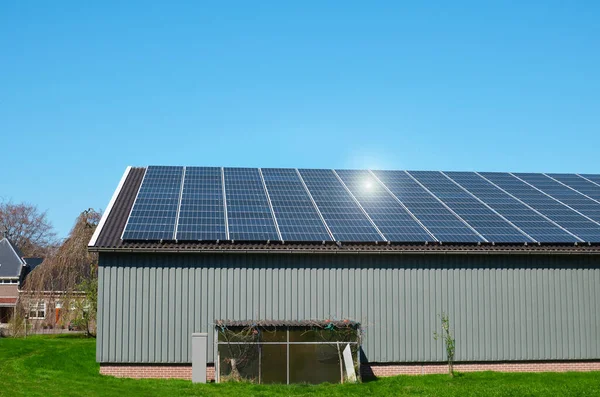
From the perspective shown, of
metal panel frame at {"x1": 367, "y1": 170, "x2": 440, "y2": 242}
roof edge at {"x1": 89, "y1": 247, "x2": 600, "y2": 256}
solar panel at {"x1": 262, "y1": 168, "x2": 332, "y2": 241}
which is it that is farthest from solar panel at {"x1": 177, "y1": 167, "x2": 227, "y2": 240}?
metal panel frame at {"x1": 367, "y1": 170, "x2": 440, "y2": 242}

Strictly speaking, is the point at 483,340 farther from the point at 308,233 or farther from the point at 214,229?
the point at 214,229

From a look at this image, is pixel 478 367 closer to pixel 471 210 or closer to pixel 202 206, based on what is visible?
pixel 471 210

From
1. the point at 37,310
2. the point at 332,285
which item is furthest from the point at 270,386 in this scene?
the point at 37,310

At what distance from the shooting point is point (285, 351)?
2439 centimetres

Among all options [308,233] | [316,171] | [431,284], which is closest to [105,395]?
[308,233]

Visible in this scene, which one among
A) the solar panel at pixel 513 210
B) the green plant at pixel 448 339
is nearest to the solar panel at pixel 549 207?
the solar panel at pixel 513 210

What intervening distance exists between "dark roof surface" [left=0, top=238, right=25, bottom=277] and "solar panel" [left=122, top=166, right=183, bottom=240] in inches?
1687

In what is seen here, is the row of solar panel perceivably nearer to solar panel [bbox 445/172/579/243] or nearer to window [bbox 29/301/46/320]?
solar panel [bbox 445/172/579/243]

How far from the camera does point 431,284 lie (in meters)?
26.7

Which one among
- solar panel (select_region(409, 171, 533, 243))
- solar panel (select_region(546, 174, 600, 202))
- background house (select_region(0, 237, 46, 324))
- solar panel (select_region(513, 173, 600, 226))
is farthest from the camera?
background house (select_region(0, 237, 46, 324))

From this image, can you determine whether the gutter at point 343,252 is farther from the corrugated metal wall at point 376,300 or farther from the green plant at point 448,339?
the green plant at point 448,339

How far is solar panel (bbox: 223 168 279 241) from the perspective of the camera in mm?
25969

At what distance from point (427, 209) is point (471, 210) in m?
Result: 1.81

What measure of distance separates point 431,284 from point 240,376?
24.9 feet
